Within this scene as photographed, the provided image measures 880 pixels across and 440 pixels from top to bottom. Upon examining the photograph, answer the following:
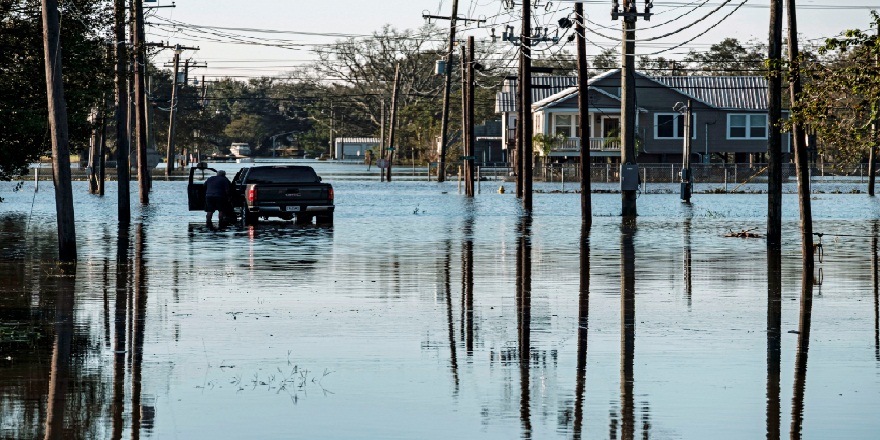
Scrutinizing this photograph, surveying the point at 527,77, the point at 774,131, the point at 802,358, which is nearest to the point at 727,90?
the point at 527,77

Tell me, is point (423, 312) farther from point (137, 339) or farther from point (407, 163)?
point (407, 163)

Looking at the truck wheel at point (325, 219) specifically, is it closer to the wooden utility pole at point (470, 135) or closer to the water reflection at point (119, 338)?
the water reflection at point (119, 338)

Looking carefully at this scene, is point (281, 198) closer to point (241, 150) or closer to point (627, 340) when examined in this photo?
point (627, 340)

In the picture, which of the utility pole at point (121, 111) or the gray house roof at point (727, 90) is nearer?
the utility pole at point (121, 111)

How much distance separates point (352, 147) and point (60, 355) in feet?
613

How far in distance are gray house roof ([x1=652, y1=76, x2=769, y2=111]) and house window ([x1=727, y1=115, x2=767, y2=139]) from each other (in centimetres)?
69

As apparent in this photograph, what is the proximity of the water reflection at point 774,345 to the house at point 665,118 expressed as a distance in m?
67.9

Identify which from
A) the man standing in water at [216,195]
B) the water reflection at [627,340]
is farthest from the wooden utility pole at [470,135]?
the water reflection at [627,340]

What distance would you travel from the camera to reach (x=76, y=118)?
35.6 metres

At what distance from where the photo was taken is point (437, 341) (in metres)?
13.7

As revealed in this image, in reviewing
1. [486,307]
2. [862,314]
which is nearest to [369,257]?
[486,307]

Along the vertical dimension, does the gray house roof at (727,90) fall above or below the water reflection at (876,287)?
above

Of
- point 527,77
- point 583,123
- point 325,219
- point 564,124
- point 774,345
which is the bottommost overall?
point 774,345

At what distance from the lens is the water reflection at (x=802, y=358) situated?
31.5ft
